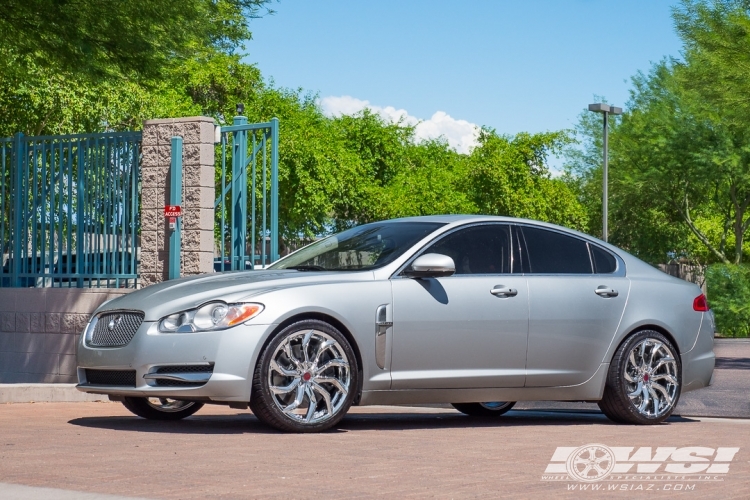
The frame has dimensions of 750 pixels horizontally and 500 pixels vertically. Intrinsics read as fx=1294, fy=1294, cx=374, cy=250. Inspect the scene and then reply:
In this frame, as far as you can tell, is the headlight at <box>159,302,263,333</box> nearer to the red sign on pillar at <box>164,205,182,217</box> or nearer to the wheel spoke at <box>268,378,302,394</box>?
the wheel spoke at <box>268,378,302,394</box>

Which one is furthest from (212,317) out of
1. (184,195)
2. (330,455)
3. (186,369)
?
(184,195)

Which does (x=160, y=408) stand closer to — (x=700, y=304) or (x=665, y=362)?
(x=665, y=362)

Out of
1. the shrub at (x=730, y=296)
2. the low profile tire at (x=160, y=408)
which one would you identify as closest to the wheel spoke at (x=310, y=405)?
the low profile tire at (x=160, y=408)

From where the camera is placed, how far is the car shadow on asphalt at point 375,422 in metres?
9.30

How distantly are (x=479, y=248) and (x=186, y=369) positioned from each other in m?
2.60

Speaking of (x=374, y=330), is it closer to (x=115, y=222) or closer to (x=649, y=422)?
(x=649, y=422)

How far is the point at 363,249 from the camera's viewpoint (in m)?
9.92

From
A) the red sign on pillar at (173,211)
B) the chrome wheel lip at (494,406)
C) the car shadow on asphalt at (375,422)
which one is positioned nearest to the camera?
the car shadow on asphalt at (375,422)

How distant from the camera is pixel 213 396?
28.5 feet

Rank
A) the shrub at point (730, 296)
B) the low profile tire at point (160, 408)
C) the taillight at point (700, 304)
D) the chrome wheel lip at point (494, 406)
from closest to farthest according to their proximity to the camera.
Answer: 1. the low profile tire at point (160, 408)
2. the taillight at point (700, 304)
3. the chrome wheel lip at point (494, 406)
4. the shrub at point (730, 296)

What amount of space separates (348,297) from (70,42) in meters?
7.19

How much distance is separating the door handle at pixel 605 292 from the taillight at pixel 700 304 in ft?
2.96

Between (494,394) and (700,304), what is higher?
(700,304)

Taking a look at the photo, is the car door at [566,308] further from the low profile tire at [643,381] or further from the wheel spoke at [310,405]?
the wheel spoke at [310,405]
